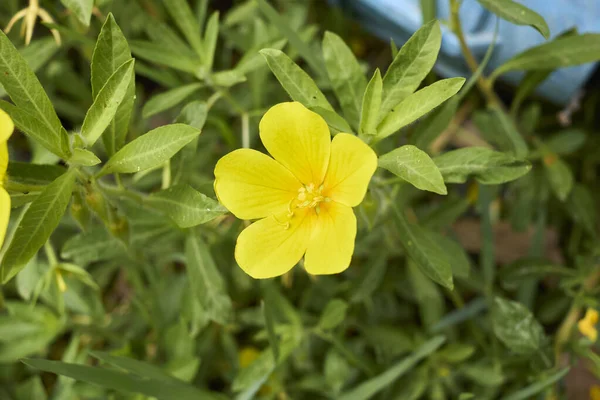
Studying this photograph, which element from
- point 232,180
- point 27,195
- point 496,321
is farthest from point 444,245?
point 27,195

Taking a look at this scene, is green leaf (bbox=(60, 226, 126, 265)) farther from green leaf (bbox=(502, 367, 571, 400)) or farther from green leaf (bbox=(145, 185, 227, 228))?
green leaf (bbox=(502, 367, 571, 400))

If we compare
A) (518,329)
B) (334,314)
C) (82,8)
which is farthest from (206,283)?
(518,329)

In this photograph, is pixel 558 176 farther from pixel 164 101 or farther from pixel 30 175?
pixel 30 175

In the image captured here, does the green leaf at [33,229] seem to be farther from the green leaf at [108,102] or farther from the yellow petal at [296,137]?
the yellow petal at [296,137]

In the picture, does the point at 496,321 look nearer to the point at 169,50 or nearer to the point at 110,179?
the point at 169,50

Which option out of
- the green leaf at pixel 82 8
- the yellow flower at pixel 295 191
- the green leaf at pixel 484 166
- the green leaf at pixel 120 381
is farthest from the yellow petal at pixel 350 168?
the green leaf at pixel 120 381

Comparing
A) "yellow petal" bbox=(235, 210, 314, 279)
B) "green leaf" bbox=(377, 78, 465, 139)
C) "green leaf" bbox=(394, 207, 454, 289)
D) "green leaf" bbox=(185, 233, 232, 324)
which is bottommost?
"green leaf" bbox=(185, 233, 232, 324)

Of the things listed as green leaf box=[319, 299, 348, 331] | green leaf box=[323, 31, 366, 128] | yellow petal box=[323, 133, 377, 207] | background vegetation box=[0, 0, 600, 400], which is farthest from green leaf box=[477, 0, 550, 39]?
green leaf box=[319, 299, 348, 331]
